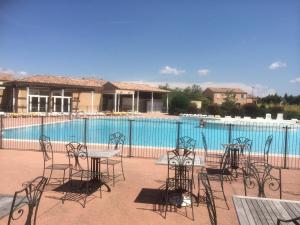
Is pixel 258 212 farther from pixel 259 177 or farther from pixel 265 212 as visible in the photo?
pixel 259 177

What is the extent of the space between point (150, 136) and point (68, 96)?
700 inches

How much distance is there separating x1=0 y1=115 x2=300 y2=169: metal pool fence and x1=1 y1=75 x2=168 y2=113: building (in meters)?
6.11

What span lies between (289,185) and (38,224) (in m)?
5.75

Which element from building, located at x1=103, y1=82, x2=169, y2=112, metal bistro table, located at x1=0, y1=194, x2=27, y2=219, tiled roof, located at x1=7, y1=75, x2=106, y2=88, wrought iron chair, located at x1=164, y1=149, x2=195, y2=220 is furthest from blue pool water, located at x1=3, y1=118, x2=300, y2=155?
building, located at x1=103, y1=82, x2=169, y2=112

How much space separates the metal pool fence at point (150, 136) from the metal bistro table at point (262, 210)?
669 cm

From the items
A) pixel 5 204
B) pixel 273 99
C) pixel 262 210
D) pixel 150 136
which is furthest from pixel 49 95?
pixel 273 99

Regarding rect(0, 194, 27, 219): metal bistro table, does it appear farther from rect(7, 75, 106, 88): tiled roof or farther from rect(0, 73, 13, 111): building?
rect(0, 73, 13, 111): building

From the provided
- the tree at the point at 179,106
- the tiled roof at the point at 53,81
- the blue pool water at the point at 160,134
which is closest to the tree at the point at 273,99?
the tree at the point at 179,106

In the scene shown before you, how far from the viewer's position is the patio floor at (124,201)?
221 inches

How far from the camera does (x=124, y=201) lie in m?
6.60

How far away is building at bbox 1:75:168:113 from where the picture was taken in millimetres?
33125

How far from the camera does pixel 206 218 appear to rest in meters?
5.78

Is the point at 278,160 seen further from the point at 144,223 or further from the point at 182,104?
the point at 182,104

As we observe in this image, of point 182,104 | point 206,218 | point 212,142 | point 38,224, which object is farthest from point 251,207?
point 182,104
